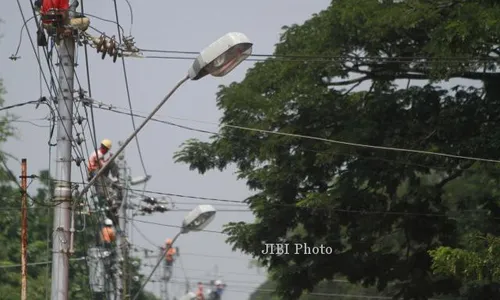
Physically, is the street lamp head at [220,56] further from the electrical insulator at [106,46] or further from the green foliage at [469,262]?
the green foliage at [469,262]

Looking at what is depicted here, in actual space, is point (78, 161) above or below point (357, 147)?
below

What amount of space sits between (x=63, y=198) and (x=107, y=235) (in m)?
10.3

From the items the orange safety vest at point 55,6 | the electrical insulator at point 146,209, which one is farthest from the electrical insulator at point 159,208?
the orange safety vest at point 55,6

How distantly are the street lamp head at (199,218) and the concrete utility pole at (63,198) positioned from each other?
7.42 m

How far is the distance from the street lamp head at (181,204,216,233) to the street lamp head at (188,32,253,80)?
26.7 feet

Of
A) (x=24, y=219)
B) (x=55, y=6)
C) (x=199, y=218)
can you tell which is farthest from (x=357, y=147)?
(x=55, y=6)

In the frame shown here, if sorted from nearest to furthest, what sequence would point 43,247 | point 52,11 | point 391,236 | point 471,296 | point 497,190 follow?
point 52,11 → point 497,190 → point 471,296 → point 391,236 → point 43,247

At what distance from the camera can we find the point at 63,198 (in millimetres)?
14344

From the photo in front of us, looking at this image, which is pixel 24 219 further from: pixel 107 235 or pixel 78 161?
pixel 107 235

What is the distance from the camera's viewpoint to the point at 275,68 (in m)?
24.3

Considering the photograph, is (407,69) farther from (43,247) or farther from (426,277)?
(43,247)

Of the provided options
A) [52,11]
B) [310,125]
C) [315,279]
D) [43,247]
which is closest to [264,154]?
[310,125]

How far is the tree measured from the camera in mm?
22266

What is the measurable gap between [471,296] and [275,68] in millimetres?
5824
